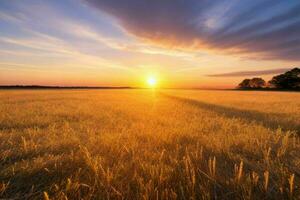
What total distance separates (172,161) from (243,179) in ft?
2.72

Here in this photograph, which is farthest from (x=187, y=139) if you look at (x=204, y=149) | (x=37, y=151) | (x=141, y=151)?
(x=37, y=151)

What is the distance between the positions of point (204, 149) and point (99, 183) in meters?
1.87

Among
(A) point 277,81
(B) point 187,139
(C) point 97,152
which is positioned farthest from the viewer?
(A) point 277,81

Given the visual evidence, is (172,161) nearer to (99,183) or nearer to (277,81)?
(99,183)

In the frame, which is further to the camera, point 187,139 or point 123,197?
point 187,139

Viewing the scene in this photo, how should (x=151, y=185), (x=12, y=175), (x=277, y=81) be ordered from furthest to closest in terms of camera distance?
1. (x=277, y=81)
2. (x=12, y=175)
3. (x=151, y=185)

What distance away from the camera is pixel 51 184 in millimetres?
2209

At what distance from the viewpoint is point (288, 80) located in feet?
277

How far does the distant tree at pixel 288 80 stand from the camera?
267 feet

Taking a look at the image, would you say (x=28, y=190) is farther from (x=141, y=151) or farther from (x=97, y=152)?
(x=141, y=151)

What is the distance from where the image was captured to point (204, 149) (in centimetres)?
345

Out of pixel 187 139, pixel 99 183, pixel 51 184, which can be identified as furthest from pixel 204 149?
pixel 51 184

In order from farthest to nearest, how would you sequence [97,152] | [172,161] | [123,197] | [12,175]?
[97,152], [172,161], [12,175], [123,197]

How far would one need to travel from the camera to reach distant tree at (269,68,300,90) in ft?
267
